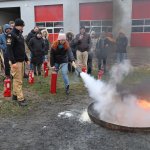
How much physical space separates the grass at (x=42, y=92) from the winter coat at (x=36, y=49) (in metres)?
0.63

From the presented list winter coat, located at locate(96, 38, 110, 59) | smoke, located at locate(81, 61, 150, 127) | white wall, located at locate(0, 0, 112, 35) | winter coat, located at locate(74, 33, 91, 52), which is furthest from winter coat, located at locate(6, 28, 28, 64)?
white wall, located at locate(0, 0, 112, 35)

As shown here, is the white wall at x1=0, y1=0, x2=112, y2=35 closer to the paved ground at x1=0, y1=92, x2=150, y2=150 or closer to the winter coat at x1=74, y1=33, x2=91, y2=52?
the winter coat at x1=74, y1=33, x2=91, y2=52

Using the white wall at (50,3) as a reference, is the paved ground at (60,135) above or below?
below

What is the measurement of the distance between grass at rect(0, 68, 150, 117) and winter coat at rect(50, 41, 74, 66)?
2.96 ft

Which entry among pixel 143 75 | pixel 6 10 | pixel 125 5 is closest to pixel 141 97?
pixel 143 75

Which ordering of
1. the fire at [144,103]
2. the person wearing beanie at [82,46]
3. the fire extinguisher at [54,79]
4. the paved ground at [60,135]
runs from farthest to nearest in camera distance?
the person wearing beanie at [82,46] → the fire extinguisher at [54,79] → the fire at [144,103] → the paved ground at [60,135]

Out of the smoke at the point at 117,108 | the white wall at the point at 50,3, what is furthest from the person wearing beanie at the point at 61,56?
the white wall at the point at 50,3

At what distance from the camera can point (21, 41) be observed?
6285 mm

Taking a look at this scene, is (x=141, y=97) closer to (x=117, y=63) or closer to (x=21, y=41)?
(x=21, y=41)

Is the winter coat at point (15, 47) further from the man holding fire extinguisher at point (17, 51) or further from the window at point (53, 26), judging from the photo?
the window at point (53, 26)

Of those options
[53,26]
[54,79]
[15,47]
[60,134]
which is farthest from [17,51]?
[53,26]

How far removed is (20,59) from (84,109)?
1839mm

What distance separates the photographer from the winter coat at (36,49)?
9562 mm

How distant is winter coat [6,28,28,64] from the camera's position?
6.10 m
